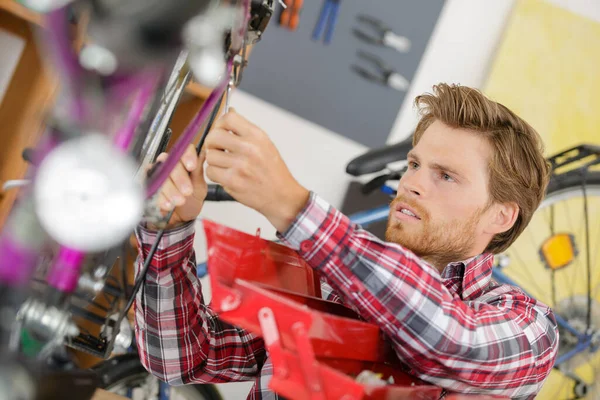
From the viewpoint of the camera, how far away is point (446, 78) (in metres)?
1.62

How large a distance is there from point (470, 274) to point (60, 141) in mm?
650

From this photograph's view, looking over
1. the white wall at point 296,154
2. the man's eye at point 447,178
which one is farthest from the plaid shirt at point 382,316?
the white wall at point 296,154

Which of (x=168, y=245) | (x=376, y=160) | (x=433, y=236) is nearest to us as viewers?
(x=168, y=245)

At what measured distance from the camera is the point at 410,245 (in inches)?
30.4

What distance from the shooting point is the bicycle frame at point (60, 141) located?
1.00 feet

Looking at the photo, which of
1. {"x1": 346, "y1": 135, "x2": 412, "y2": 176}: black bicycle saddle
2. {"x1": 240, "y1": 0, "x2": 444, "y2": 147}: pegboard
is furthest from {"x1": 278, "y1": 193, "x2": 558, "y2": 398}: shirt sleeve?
{"x1": 240, "y1": 0, "x2": 444, "y2": 147}: pegboard

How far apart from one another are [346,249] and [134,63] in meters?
0.29

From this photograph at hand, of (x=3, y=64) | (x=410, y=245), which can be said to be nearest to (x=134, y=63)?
(x=410, y=245)

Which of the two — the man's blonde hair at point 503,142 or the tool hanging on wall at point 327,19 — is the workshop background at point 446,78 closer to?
the tool hanging on wall at point 327,19

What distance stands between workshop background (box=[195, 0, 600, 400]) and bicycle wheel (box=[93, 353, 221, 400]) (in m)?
0.17

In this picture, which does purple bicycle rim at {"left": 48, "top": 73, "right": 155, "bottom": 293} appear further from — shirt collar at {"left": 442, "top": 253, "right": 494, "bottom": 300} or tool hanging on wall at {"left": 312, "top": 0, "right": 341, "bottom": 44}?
tool hanging on wall at {"left": 312, "top": 0, "right": 341, "bottom": 44}

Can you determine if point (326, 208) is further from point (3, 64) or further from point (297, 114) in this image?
point (297, 114)

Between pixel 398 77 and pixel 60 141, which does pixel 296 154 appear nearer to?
pixel 398 77

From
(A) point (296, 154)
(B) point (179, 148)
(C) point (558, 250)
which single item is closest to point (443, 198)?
(B) point (179, 148)
